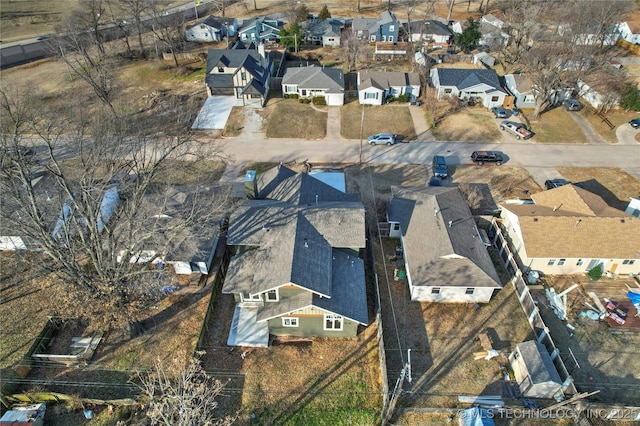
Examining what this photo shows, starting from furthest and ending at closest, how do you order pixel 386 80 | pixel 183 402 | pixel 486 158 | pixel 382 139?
1. pixel 386 80
2. pixel 382 139
3. pixel 486 158
4. pixel 183 402

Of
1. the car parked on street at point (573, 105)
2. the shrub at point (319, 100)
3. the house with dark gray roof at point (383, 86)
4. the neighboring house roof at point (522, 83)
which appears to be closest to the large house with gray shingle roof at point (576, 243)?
the neighboring house roof at point (522, 83)

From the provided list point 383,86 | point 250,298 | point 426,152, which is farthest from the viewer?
point 383,86

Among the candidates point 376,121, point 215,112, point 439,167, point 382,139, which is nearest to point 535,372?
point 439,167

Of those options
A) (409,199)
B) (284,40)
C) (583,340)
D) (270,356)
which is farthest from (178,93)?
(583,340)

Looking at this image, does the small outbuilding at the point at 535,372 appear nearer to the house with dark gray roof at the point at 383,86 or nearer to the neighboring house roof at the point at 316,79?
the house with dark gray roof at the point at 383,86

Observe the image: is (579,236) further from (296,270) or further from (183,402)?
(183,402)

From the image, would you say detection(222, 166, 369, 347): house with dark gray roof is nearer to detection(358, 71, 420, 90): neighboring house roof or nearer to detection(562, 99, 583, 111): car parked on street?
detection(358, 71, 420, 90): neighboring house roof

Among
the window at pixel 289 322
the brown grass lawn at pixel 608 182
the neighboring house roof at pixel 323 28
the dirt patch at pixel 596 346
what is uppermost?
the neighboring house roof at pixel 323 28

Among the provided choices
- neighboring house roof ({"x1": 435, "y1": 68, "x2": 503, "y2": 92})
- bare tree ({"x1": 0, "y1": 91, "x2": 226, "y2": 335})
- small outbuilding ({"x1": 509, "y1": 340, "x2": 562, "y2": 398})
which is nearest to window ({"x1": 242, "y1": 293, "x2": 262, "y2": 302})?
bare tree ({"x1": 0, "y1": 91, "x2": 226, "y2": 335})
